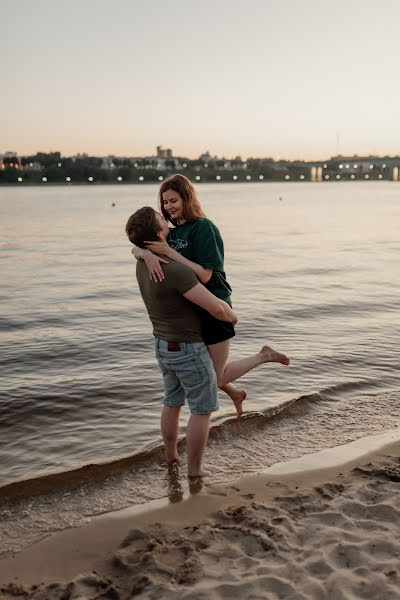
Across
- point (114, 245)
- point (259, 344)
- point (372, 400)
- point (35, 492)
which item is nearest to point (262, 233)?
point (114, 245)

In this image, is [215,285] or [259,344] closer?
[215,285]

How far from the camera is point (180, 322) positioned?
4570 mm

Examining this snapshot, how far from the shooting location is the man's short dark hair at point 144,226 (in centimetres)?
441

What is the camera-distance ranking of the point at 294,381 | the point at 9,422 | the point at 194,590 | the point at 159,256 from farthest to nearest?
the point at 294,381 → the point at 9,422 → the point at 159,256 → the point at 194,590

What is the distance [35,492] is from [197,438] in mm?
1486

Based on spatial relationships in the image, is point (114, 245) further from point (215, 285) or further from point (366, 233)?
point (215, 285)

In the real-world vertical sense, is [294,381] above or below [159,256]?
below

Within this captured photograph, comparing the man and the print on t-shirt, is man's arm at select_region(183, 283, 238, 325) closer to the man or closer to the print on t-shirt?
the man

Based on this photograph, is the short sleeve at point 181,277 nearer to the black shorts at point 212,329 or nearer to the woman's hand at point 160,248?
the woman's hand at point 160,248

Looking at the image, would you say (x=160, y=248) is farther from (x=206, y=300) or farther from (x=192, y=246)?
(x=206, y=300)

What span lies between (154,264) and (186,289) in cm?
28

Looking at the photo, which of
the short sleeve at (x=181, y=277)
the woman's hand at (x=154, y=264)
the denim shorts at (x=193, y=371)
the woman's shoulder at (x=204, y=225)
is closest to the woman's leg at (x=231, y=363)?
the denim shorts at (x=193, y=371)

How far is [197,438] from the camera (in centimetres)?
503

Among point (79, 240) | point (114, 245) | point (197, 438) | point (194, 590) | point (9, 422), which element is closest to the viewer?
point (194, 590)
